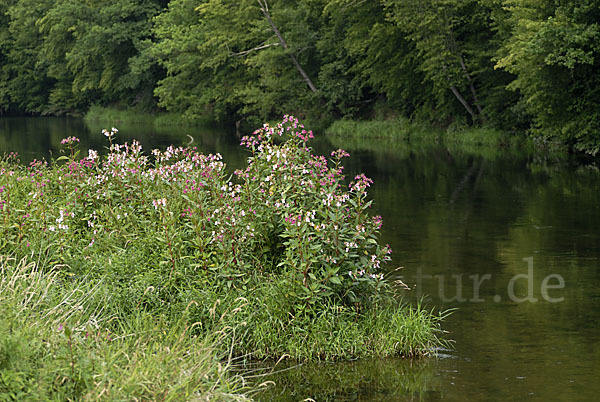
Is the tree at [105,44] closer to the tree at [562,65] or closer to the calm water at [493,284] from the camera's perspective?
the tree at [562,65]

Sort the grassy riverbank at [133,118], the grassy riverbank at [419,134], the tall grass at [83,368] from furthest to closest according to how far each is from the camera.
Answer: the grassy riverbank at [133,118], the grassy riverbank at [419,134], the tall grass at [83,368]

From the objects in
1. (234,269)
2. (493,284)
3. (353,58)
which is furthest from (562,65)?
(234,269)

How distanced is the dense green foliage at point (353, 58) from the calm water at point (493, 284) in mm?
3875

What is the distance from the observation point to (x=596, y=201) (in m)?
17.8

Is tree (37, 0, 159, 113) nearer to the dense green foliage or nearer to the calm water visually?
the dense green foliage

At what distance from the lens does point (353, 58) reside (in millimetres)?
42281

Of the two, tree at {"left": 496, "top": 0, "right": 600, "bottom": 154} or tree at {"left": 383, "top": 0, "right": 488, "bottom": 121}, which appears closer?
tree at {"left": 496, "top": 0, "right": 600, "bottom": 154}

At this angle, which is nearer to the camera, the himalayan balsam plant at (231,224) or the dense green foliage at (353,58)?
the himalayan balsam plant at (231,224)

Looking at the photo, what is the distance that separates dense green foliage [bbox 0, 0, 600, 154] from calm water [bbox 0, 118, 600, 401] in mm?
3875

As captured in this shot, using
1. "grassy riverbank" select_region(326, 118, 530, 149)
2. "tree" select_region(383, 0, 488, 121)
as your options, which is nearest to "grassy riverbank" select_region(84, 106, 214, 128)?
"grassy riverbank" select_region(326, 118, 530, 149)

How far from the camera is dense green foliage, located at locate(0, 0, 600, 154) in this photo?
1036 inches

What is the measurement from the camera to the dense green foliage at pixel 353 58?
2631 centimetres

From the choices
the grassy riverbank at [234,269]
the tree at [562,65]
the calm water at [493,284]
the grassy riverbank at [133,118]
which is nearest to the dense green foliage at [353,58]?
the tree at [562,65]

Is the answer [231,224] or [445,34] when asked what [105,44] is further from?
[231,224]
